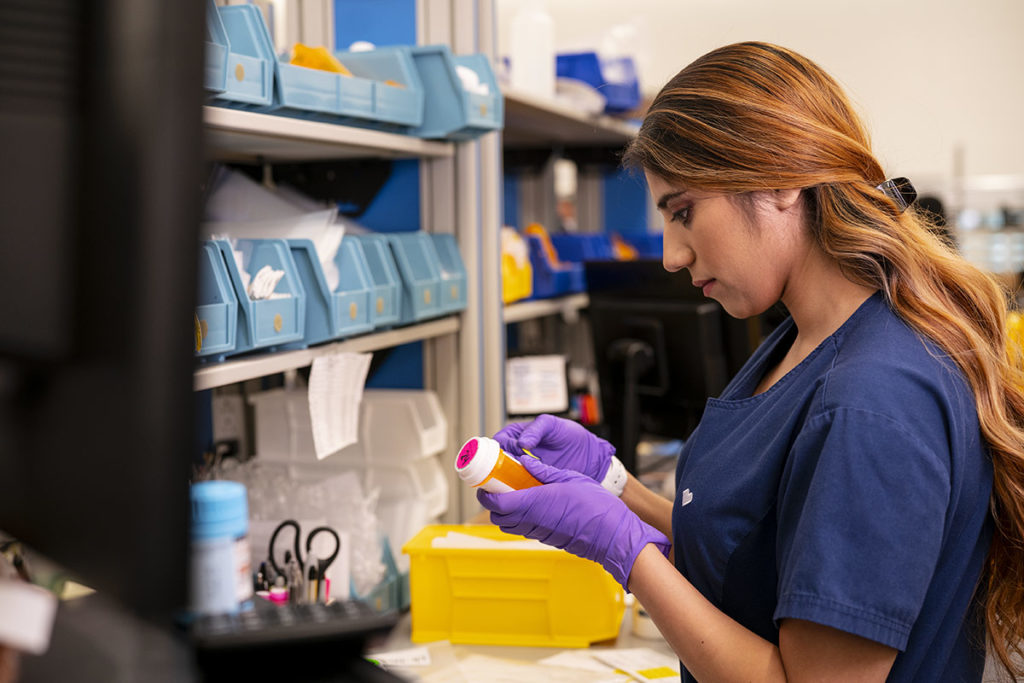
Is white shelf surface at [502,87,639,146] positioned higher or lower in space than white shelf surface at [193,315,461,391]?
higher

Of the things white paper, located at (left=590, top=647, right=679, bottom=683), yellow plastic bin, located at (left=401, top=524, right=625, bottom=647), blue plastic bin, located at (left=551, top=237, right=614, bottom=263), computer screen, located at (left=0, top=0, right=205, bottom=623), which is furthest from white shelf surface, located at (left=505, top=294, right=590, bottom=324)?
computer screen, located at (left=0, top=0, right=205, bottom=623)

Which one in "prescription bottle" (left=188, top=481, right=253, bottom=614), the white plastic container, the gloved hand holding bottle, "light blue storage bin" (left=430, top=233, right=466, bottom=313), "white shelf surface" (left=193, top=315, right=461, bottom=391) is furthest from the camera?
the white plastic container

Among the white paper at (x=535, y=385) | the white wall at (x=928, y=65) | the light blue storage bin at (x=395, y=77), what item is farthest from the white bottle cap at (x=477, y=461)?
the white wall at (x=928, y=65)

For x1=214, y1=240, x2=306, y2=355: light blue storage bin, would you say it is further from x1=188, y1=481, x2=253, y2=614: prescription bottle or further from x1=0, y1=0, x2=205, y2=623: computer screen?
x1=0, y1=0, x2=205, y2=623: computer screen

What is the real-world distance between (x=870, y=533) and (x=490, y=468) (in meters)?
0.52

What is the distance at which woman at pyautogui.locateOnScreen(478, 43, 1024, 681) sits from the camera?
99cm

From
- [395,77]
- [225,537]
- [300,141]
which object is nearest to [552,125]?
[395,77]

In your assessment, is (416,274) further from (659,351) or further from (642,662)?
(659,351)

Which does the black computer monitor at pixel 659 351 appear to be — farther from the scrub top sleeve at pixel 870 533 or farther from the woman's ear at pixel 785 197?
the scrub top sleeve at pixel 870 533

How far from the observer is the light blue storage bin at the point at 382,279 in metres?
1.79

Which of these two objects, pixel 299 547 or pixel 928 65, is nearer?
pixel 299 547

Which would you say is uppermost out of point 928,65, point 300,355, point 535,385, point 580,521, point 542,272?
point 928,65

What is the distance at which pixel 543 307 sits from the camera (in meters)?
2.80

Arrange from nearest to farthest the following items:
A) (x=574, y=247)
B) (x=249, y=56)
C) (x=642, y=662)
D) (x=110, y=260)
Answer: (x=110, y=260), (x=249, y=56), (x=642, y=662), (x=574, y=247)
